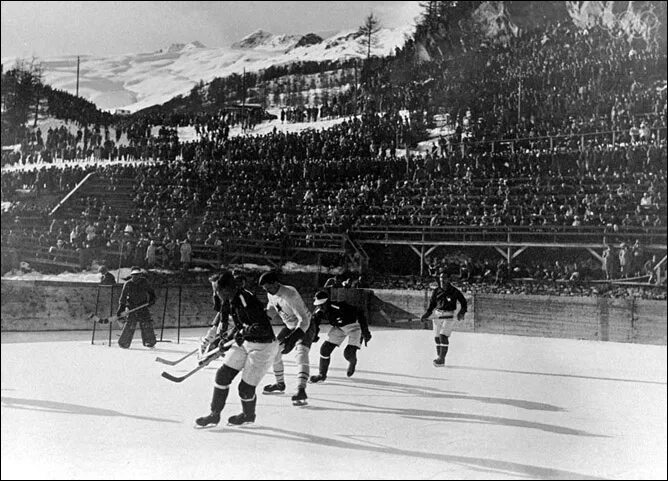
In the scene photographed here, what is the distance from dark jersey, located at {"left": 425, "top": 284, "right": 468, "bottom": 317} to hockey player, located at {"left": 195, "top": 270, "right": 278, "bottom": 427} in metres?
2.83

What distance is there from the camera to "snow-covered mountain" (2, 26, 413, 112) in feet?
20.2

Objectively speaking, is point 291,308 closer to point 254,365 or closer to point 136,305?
point 254,365

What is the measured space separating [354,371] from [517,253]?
189cm

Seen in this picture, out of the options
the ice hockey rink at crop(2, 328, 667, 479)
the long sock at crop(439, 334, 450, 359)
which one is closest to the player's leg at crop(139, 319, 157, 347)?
the ice hockey rink at crop(2, 328, 667, 479)

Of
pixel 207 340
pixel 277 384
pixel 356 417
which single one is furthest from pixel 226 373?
pixel 207 340

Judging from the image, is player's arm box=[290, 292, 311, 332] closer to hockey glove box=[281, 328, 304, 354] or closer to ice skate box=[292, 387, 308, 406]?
hockey glove box=[281, 328, 304, 354]

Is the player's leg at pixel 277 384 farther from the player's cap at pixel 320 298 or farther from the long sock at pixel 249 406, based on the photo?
the long sock at pixel 249 406

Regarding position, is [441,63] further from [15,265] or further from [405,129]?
[15,265]

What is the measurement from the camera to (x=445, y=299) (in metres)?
7.33

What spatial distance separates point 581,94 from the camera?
7.35 metres

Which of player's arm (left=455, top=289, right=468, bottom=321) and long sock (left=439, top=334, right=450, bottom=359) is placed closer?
player's arm (left=455, top=289, right=468, bottom=321)

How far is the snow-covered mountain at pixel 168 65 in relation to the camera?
6164 mm

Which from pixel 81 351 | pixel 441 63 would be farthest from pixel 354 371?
pixel 441 63

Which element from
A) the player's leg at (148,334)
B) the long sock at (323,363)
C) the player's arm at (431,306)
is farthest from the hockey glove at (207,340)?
the player's arm at (431,306)
